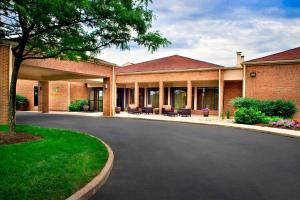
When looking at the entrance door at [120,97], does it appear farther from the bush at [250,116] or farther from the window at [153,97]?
the bush at [250,116]

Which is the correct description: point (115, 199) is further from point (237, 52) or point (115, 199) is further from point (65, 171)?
point (237, 52)

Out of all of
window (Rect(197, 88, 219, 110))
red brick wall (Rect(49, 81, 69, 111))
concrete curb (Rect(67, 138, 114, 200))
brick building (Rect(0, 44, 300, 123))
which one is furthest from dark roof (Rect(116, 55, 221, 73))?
concrete curb (Rect(67, 138, 114, 200))

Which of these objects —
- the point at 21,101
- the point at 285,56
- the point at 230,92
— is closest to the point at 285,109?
the point at 285,56

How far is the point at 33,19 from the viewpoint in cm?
795

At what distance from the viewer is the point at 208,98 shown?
94.7 ft

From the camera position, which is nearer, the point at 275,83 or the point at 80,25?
the point at 80,25

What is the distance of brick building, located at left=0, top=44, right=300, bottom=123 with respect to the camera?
842 inches

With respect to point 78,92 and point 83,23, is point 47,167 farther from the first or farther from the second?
point 78,92

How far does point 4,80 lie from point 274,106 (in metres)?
18.7

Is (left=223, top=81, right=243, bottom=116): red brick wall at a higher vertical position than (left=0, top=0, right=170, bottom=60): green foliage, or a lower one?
lower

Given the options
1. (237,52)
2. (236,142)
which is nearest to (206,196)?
(236,142)

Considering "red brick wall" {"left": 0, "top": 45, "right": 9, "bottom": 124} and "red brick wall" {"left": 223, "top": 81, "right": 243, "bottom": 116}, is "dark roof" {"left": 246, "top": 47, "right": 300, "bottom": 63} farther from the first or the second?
"red brick wall" {"left": 0, "top": 45, "right": 9, "bottom": 124}

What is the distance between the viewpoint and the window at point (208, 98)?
1118 inches

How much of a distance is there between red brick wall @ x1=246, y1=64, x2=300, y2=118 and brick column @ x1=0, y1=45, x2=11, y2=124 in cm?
1890
